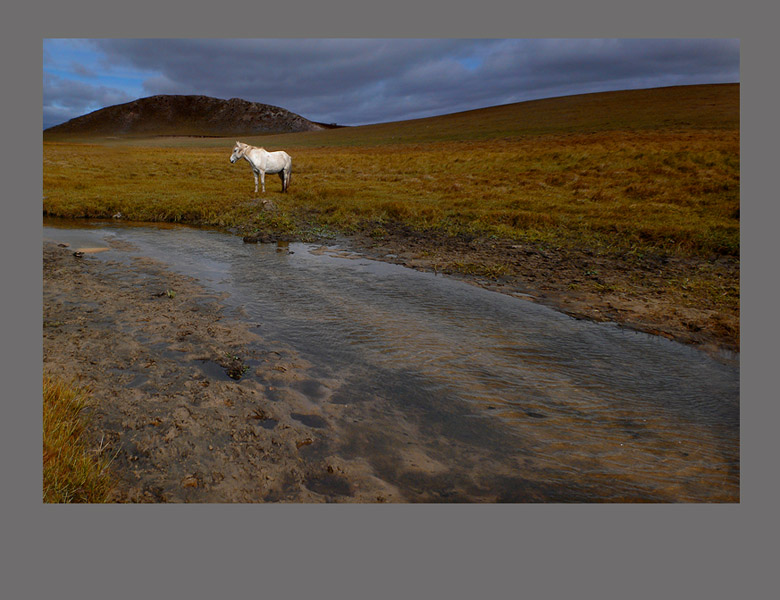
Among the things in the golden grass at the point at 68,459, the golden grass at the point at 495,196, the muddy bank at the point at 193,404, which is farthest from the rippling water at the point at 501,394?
the golden grass at the point at 495,196

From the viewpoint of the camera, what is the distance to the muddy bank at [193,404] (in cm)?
393

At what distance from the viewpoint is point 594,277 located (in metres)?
10.9

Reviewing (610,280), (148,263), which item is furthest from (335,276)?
(610,280)

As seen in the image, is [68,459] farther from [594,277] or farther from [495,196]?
[495,196]

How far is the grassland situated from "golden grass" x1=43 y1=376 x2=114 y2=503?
820 cm

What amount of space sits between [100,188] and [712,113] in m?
58.0

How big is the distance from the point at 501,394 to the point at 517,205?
16.3 meters

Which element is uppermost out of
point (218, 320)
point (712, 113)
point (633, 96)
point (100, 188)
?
point (633, 96)

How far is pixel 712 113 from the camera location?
163ft

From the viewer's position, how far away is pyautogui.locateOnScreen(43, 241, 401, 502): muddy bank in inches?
155

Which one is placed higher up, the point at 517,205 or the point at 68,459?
the point at 517,205

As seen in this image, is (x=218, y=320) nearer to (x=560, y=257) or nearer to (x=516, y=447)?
(x=516, y=447)

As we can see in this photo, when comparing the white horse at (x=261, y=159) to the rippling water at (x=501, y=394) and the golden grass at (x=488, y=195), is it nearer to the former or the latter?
the golden grass at (x=488, y=195)

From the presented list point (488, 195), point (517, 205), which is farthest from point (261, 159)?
point (517, 205)
